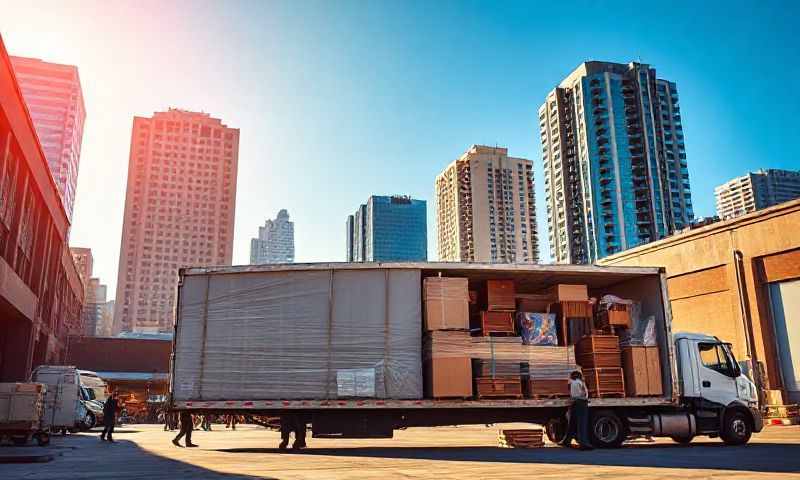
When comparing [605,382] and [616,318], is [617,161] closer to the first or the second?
[616,318]

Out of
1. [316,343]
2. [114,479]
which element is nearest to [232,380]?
[316,343]

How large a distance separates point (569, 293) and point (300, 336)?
633cm

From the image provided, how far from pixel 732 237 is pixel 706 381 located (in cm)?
1627

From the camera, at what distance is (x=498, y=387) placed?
43.8 ft

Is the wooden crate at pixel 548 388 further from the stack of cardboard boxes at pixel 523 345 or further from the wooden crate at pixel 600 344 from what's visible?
the wooden crate at pixel 600 344

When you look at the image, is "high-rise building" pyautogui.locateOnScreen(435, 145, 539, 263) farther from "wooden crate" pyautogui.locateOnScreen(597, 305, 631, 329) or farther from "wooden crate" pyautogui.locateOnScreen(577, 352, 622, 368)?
"wooden crate" pyautogui.locateOnScreen(577, 352, 622, 368)

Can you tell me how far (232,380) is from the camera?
13008 mm

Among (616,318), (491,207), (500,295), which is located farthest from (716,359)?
(491,207)

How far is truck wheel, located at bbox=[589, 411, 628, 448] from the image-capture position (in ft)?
45.0

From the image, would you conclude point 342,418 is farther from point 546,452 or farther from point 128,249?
point 128,249

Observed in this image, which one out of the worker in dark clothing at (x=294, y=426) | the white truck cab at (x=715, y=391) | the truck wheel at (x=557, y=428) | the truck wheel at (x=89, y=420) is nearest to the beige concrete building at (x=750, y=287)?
the white truck cab at (x=715, y=391)

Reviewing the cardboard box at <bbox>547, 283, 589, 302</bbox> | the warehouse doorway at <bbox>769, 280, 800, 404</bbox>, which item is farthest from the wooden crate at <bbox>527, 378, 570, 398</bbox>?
the warehouse doorway at <bbox>769, 280, 800, 404</bbox>

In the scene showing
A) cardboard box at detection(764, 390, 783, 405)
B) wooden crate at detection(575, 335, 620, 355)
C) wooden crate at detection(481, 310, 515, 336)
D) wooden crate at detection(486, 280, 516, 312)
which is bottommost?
cardboard box at detection(764, 390, 783, 405)

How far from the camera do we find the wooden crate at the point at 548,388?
1362 cm
